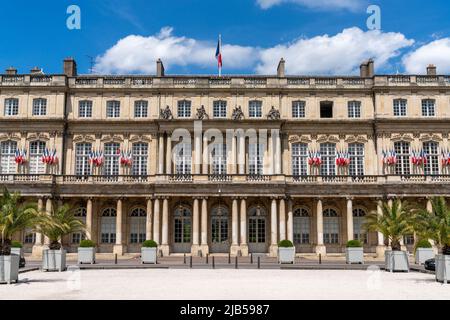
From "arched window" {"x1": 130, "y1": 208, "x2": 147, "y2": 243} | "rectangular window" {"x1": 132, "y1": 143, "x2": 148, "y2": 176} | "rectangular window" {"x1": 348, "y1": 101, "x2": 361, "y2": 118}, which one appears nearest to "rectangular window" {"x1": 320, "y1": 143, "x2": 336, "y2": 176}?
"rectangular window" {"x1": 348, "y1": 101, "x2": 361, "y2": 118}

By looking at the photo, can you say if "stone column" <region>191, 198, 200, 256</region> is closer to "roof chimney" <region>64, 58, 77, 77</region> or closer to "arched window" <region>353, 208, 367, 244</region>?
"arched window" <region>353, 208, 367, 244</region>

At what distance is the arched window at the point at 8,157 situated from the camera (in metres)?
46.9

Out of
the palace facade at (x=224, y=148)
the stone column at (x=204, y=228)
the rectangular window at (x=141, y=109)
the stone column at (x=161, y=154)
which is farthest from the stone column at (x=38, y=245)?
the stone column at (x=204, y=228)

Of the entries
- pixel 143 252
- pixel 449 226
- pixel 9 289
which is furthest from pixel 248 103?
pixel 9 289

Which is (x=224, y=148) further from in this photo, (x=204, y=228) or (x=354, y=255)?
(x=354, y=255)

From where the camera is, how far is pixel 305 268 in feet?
104

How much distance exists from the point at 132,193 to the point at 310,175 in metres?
14.2

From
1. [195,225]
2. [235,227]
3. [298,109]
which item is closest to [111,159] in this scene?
[195,225]

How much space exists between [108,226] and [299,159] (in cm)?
1691

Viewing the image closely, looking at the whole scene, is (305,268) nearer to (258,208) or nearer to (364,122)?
(258,208)

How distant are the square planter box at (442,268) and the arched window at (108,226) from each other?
29133 mm

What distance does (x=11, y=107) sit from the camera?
47.5 m

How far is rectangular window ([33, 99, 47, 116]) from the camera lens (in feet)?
156

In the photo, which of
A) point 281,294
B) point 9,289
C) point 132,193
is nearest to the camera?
point 281,294
